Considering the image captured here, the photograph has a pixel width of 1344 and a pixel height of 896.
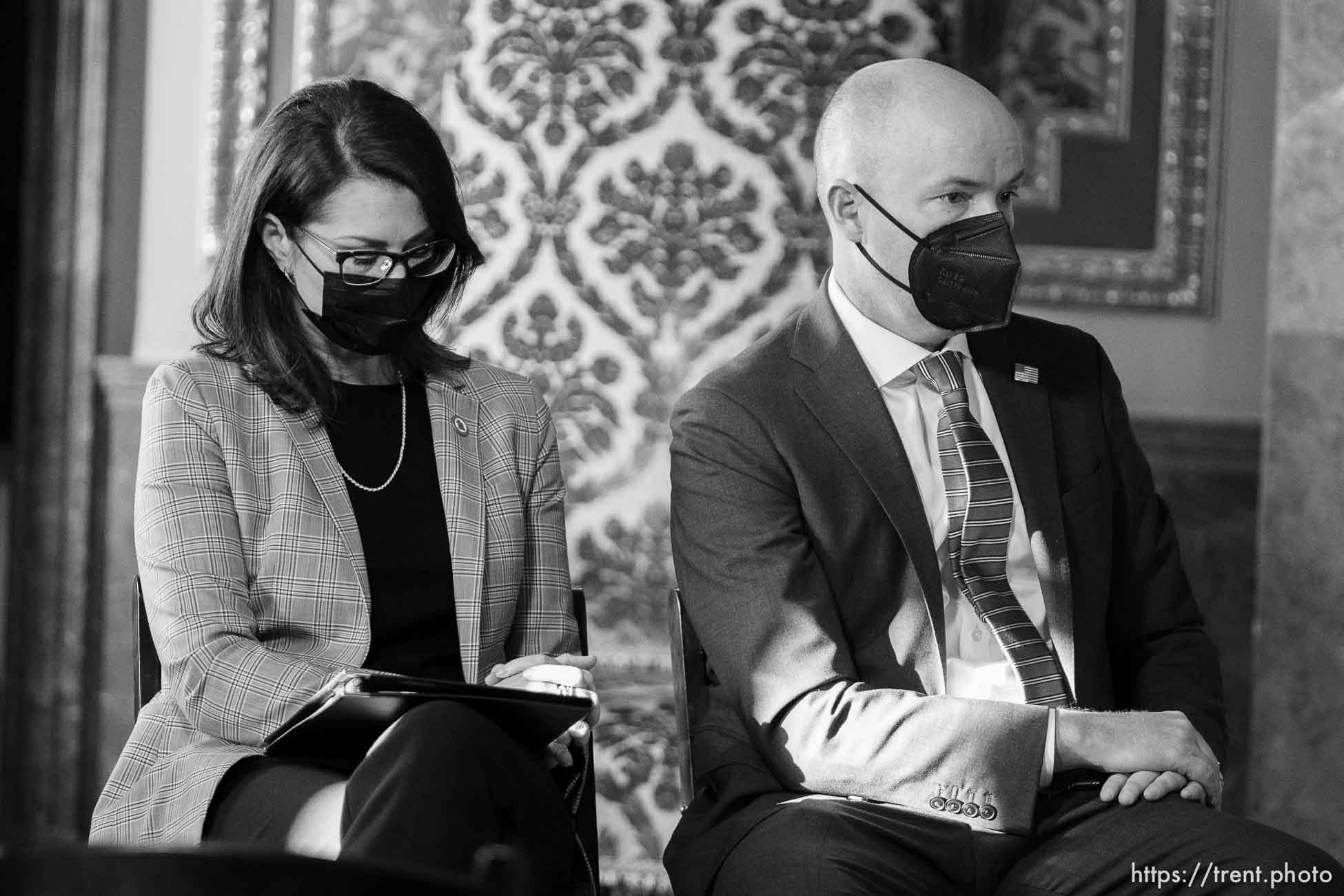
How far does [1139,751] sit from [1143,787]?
0.15 ft

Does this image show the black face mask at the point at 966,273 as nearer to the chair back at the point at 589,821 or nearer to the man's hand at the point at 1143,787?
the man's hand at the point at 1143,787

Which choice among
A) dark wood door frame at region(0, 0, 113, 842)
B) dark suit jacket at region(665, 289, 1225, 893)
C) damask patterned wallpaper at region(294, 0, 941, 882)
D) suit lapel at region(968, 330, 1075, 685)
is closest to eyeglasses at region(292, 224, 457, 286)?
dark suit jacket at region(665, 289, 1225, 893)

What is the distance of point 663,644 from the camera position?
326 centimetres

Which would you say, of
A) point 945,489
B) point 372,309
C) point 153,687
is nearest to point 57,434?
point 153,687

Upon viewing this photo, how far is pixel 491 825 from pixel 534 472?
2.67ft

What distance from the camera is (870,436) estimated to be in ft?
7.24

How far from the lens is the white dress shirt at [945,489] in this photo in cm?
216

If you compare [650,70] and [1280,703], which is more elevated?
[650,70]

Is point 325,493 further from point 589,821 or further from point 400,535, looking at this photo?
point 589,821

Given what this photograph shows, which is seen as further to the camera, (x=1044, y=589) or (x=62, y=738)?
(x=62, y=738)

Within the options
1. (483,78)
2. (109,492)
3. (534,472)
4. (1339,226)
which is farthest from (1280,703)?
(109,492)

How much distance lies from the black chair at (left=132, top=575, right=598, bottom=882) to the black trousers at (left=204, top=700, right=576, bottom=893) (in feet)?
0.52

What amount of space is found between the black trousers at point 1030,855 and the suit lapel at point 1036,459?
0.25m

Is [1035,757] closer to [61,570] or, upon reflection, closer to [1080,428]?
[1080,428]
